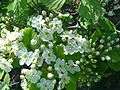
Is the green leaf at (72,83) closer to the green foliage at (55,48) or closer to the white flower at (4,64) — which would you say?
the green foliage at (55,48)

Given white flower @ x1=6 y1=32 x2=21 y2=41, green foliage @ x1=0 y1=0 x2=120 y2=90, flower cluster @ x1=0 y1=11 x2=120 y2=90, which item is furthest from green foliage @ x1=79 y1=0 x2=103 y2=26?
white flower @ x1=6 y1=32 x2=21 y2=41

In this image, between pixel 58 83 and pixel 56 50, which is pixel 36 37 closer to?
pixel 56 50

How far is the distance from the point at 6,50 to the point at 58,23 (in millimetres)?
275

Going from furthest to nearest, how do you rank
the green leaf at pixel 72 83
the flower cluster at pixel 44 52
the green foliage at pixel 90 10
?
the green foliage at pixel 90 10 < the green leaf at pixel 72 83 < the flower cluster at pixel 44 52

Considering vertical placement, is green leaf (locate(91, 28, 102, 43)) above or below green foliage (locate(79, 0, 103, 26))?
below

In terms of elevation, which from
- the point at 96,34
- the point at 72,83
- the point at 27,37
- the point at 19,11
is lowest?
the point at 72,83

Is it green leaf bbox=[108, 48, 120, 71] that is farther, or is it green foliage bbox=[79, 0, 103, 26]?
green leaf bbox=[108, 48, 120, 71]

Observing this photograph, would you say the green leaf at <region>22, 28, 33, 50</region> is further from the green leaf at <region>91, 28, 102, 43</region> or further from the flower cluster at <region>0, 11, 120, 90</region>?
the green leaf at <region>91, 28, 102, 43</region>

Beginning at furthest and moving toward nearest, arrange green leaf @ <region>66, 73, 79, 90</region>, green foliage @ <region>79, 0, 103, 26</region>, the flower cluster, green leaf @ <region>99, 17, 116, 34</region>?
1. green leaf @ <region>99, 17, 116, 34</region>
2. green foliage @ <region>79, 0, 103, 26</region>
3. green leaf @ <region>66, 73, 79, 90</region>
4. the flower cluster

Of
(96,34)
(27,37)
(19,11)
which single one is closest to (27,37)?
(27,37)

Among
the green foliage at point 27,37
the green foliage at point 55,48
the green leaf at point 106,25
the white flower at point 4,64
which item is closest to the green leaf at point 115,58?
the green foliage at point 55,48

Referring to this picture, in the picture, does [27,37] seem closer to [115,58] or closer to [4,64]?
[4,64]

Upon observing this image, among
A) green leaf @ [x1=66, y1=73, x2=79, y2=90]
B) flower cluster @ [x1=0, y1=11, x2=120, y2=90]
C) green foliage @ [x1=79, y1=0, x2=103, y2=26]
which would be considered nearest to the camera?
flower cluster @ [x1=0, y1=11, x2=120, y2=90]

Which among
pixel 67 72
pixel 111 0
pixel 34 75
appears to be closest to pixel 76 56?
pixel 67 72
